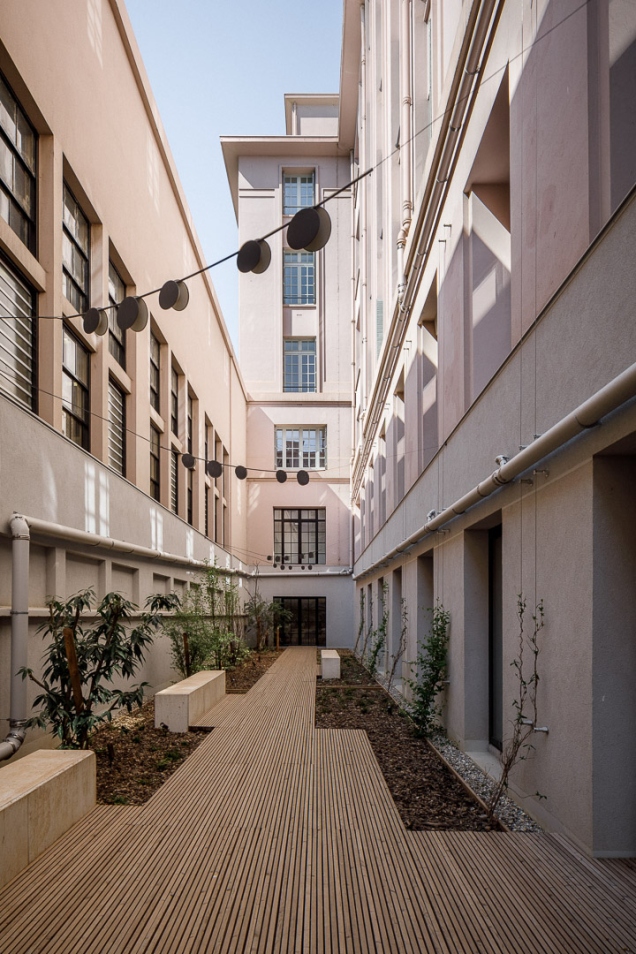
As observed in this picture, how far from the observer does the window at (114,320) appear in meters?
12.3

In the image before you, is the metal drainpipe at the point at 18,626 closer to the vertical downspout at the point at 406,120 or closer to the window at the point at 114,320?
the window at the point at 114,320

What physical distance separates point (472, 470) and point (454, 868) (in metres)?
3.95

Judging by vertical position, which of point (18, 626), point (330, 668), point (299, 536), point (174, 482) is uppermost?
point (174, 482)

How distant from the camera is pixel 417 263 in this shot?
11.3 meters

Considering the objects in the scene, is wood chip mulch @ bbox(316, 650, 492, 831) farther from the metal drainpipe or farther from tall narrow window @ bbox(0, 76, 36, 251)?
tall narrow window @ bbox(0, 76, 36, 251)

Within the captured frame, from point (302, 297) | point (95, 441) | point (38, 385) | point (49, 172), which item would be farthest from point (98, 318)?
point (302, 297)

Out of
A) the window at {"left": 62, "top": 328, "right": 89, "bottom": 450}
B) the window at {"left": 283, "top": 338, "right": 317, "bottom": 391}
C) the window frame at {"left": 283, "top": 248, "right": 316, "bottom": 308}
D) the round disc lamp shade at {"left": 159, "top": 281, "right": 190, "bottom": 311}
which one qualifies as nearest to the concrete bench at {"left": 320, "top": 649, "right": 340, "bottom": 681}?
the window at {"left": 62, "top": 328, "right": 89, "bottom": 450}

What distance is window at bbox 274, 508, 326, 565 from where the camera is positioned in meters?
32.3

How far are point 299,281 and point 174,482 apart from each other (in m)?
20.2

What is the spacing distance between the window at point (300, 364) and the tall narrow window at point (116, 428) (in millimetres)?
22336

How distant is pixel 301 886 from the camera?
14.0 ft

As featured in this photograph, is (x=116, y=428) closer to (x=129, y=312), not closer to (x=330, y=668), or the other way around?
(x=129, y=312)

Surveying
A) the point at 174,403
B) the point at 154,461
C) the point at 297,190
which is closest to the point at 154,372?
the point at 154,461

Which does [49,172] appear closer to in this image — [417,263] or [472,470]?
[417,263]
